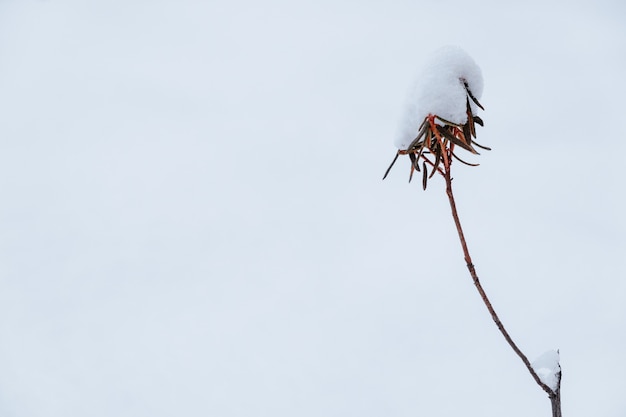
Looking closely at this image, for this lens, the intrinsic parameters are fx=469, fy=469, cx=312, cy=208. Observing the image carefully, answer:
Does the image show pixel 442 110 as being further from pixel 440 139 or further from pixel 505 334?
pixel 505 334

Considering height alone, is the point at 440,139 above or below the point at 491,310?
above

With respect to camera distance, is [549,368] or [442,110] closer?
[549,368]

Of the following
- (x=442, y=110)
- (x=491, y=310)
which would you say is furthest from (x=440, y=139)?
(x=491, y=310)

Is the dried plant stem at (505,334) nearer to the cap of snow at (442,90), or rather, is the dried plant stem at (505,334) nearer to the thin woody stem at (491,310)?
the thin woody stem at (491,310)

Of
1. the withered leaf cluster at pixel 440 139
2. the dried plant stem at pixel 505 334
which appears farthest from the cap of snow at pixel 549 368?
the withered leaf cluster at pixel 440 139

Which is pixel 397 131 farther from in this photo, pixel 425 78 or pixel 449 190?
→ pixel 449 190

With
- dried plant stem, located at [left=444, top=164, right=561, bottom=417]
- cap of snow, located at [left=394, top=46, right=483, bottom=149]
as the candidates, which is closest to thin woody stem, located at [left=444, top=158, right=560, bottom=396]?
dried plant stem, located at [left=444, top=164, right=561, bottom=417]
